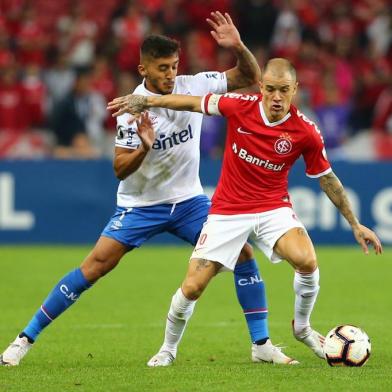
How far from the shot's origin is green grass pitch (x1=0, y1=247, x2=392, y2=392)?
706cm

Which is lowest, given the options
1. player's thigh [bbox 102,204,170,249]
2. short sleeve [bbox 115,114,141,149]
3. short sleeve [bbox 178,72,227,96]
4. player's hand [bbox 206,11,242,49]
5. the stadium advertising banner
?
the stadium advertising banner

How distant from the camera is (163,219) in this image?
27.1 feet

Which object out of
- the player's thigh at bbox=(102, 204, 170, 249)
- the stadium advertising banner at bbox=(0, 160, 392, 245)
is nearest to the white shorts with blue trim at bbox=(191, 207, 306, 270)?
the player's thigh at bbox=(102, 204, 170, 249)

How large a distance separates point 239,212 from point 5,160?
357 inches

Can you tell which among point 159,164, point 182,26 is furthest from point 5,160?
point 159,164

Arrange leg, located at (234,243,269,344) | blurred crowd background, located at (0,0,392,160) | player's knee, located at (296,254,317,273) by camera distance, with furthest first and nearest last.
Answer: blurred crowd background, located at (0,0,392,160) → leg, located at (234,243,269,344) → player's knee, located at (296,254,317,273)

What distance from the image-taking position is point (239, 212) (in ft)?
25.7

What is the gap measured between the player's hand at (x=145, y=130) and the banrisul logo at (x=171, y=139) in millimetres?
450

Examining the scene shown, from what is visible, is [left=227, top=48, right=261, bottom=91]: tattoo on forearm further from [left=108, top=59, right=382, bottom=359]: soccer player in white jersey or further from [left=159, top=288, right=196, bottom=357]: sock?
[left=159, top=288, right=196, bottom=357]: sock

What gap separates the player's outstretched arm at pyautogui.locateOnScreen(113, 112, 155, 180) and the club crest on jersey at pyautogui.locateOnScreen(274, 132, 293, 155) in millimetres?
865

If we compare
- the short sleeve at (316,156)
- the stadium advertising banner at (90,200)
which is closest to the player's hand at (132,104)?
the short sleeve at (316,156)

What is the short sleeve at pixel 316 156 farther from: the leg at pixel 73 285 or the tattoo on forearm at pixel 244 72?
the leg at pixel 73 285

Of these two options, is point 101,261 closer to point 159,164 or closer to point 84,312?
point 159,164

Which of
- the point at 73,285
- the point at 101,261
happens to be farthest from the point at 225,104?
the point at 73,285
